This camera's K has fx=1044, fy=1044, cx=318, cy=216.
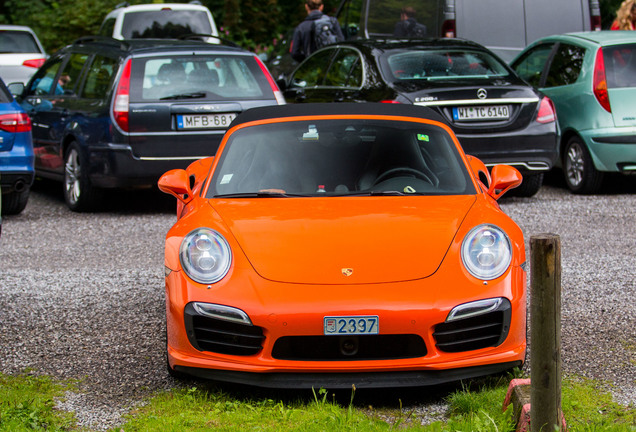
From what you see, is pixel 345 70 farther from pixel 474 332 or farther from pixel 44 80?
pixel 474 332

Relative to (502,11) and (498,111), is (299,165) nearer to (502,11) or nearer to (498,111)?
(498,111)

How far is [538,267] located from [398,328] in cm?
109

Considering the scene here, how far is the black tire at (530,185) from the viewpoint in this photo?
1081 cm

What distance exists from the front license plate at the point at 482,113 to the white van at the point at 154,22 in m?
7.54

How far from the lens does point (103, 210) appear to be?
1055 centimetres

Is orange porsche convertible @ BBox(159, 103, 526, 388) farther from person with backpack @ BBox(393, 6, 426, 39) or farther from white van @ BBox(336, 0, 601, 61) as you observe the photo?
person with backpack @ BBox(393, 6, 426, 39)

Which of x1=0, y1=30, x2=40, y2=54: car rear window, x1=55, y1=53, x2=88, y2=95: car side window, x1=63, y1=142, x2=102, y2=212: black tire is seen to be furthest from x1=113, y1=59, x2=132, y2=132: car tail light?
x1=0, y1=30, x2=40, y2=54: car rear window

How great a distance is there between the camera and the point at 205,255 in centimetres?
478

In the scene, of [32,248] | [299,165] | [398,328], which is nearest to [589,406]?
[398,328]

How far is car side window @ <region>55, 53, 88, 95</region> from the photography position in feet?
35.9

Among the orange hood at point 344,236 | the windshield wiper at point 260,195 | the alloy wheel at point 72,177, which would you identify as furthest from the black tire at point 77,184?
the orange hood at point 344,236

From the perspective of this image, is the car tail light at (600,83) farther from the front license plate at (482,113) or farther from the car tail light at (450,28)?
the car tail light at (450,28)

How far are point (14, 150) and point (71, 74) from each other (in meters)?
1.66

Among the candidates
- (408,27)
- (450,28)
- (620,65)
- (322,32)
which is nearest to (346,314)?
(620,65)
